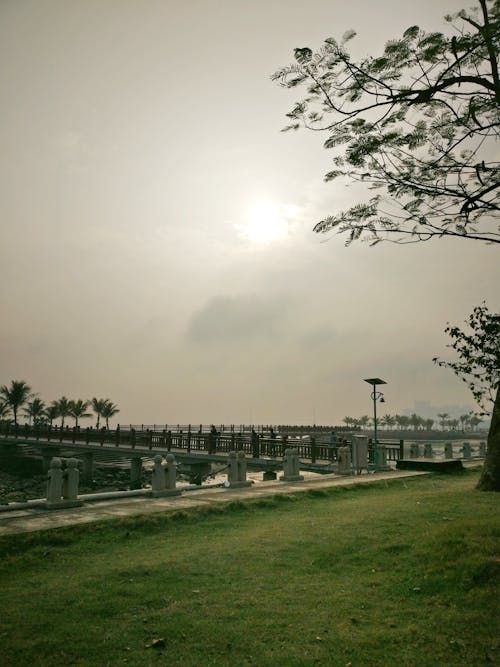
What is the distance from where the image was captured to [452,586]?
231 inches

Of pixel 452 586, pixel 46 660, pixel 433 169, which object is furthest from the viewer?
pixel 433 169

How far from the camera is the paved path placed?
9.96 m

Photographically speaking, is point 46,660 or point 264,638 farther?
point 264,638

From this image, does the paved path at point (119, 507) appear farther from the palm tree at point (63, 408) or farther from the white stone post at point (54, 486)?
the palm tree at point (63, 408)

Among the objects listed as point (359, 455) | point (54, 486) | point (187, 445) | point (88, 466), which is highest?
point (54, 486)

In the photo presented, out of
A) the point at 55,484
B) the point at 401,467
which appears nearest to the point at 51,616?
the point at 55,484

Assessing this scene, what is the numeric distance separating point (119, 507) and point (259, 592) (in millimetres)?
6897

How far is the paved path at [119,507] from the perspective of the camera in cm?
996

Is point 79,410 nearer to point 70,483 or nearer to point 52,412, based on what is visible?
point 52,412

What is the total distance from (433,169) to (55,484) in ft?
36.2

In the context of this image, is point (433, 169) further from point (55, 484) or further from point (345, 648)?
point (55, 484)

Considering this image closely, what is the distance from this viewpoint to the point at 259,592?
20.0ft

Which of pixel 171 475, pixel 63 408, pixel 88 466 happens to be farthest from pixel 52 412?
pixel 171 475

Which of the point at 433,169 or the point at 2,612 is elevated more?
the point at 433,169
